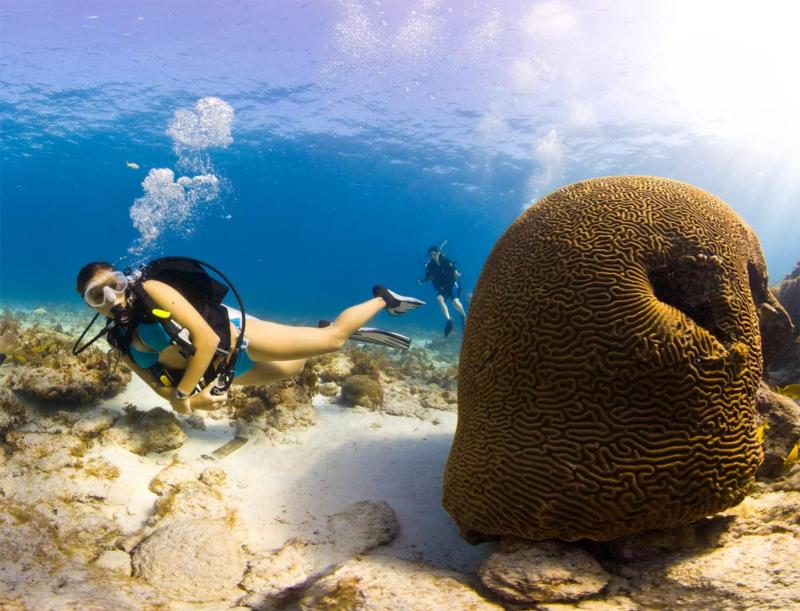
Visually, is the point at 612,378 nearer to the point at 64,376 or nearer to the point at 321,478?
the point at 321,478

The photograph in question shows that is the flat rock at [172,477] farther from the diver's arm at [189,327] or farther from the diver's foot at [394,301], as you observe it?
the diver's foot at [394,301]

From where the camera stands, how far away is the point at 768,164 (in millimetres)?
40844

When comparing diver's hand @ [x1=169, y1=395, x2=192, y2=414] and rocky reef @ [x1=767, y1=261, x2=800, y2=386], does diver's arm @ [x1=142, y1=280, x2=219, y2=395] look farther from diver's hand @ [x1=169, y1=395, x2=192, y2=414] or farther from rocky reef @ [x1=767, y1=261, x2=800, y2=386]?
rocky reef @ [x1=767, y1=261, x2=800, y2=386]

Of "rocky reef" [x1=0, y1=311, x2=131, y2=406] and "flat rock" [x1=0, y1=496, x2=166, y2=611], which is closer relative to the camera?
"flat rock" [x1=0, y1=496, x2=166, y2=611]

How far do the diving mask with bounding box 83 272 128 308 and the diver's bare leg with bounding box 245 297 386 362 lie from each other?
1225mm

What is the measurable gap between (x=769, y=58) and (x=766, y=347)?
29614 mm

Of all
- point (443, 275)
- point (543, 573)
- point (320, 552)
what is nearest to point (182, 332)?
point (320, 552)

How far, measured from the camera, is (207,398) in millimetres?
4172

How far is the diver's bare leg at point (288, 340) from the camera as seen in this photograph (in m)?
4.53

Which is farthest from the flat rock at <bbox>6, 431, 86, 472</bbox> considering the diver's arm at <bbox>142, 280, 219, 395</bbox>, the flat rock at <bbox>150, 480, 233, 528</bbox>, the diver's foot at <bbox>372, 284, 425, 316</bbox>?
the diver's foot at <bbox>372, 284, 425, 316</bbox>

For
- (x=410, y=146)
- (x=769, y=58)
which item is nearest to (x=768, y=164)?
(x=769, y=58)

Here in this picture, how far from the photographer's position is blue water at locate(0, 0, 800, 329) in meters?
20.3

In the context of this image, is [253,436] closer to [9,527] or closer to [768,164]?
→ [9,527]

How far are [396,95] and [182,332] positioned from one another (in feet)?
85.9
